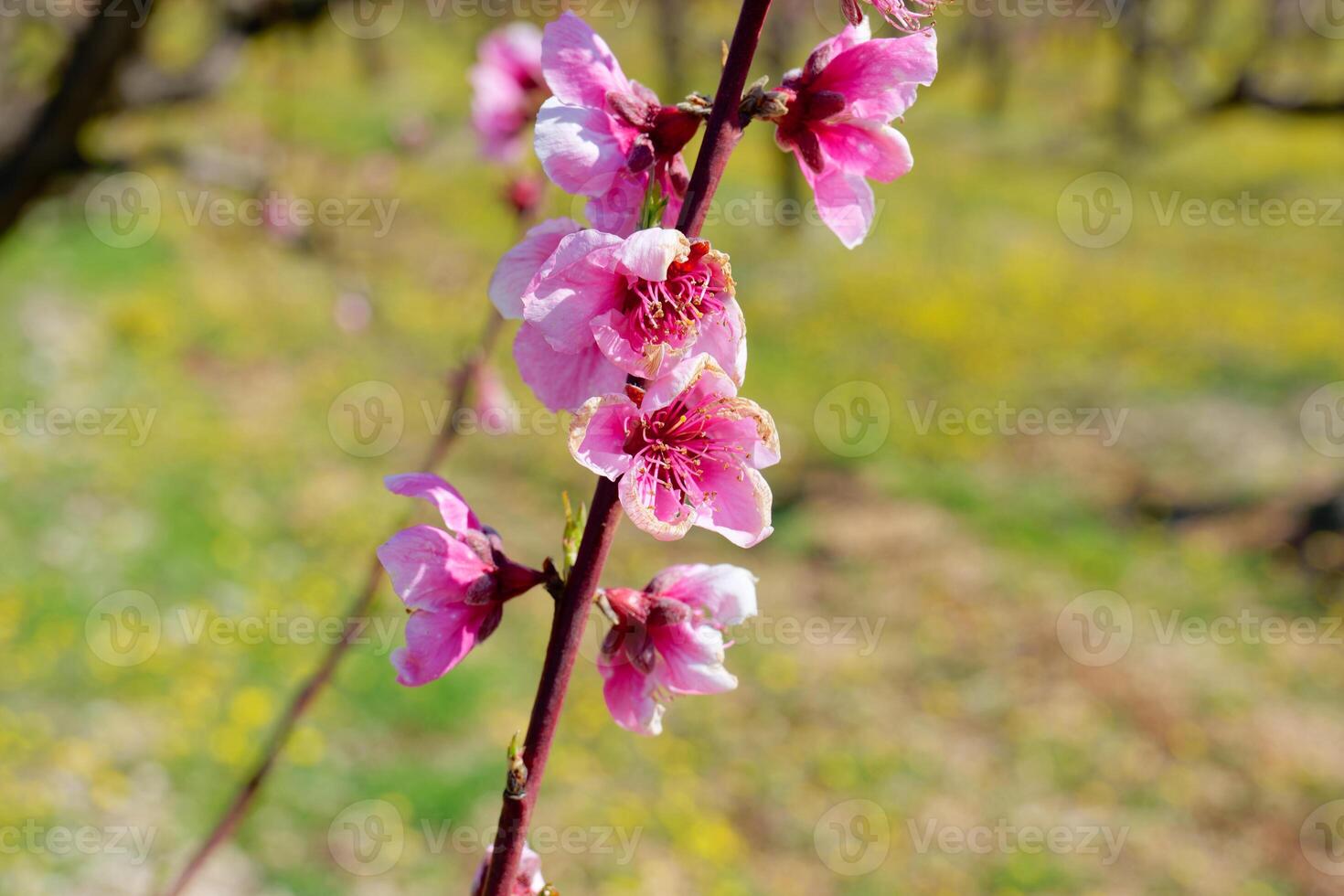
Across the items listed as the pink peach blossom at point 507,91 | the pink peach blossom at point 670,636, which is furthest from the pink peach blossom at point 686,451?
the pink peach blossom at point 507,91

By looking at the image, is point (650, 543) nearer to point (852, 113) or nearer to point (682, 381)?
point (852, 113)

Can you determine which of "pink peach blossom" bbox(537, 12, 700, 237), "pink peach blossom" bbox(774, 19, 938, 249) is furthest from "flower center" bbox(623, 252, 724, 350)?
"pink peach blossom" bbox(774, 19, 938, 249)

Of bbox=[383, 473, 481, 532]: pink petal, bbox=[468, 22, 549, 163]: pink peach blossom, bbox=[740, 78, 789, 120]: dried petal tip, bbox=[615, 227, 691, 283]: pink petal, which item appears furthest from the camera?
bbox=[468, 22, 549, 163]: pink peach blossom

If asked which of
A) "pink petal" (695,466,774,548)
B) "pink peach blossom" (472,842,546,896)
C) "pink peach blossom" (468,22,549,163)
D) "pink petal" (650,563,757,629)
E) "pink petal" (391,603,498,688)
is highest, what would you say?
"pink peach blossom" (468,22,549,163)

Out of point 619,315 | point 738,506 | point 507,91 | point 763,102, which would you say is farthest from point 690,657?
point 507,91

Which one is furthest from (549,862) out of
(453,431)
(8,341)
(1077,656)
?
(8,341)

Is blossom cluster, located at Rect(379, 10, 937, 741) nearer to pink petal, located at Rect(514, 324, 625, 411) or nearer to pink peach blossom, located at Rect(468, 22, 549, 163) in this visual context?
pink petal, located at Rect(514, 324, 625, 411)

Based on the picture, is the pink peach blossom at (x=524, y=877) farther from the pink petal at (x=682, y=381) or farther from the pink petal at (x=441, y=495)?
the pink petal at (x=682, y=381)
